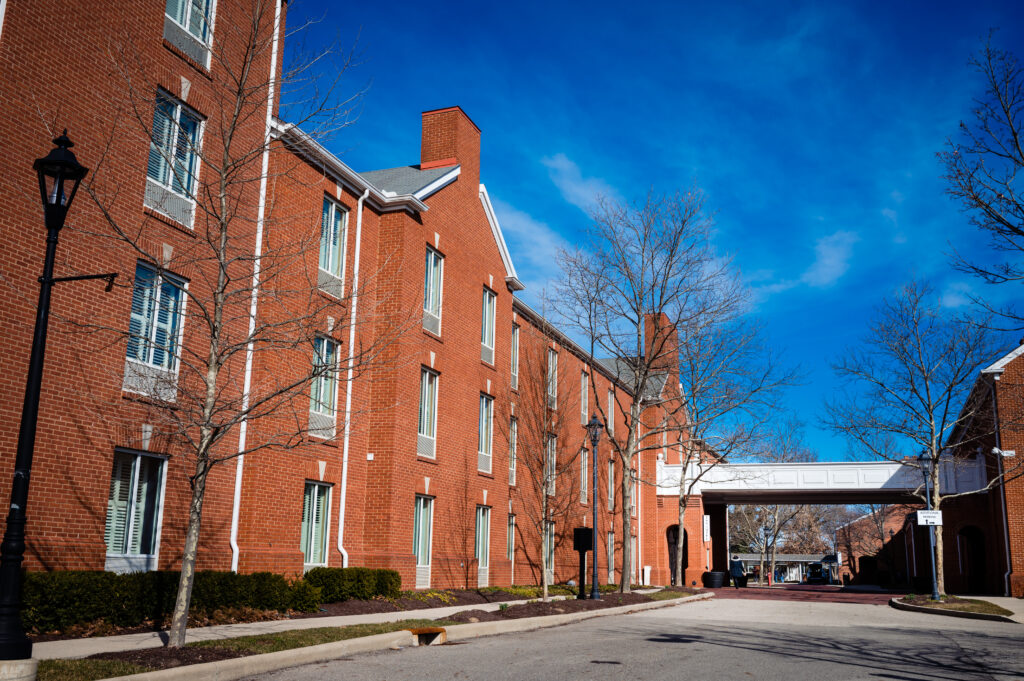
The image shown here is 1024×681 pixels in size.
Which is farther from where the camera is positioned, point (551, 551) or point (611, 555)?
point (611, 555)

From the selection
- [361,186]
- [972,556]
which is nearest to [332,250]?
[361,186]

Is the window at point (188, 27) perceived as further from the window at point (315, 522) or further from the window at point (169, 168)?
the window at point (315, 522)

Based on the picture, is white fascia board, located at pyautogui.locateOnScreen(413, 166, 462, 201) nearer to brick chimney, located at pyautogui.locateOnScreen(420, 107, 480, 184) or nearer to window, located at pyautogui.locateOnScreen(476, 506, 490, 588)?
brick chimney, located at pyautogui.locateOnScreen(420, 107, 480, 184)

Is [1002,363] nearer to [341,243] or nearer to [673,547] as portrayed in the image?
[673,547]

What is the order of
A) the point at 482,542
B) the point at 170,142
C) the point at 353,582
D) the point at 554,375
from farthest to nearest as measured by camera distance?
the point at 554,375, the point at 482,542, the point at 353,582, the point at 170,142

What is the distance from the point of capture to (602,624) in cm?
1855

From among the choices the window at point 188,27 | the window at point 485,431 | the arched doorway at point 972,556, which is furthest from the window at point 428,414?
the arched doorway at point 972,556

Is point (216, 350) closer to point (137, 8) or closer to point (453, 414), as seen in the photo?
point (137, 8)

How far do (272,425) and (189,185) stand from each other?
5343 millimetres

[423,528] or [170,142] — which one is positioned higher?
[170,142]

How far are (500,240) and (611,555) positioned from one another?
59.1 feet

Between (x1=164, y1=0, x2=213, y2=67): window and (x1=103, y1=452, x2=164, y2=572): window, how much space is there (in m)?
8.06

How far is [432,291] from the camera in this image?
81.7 feet

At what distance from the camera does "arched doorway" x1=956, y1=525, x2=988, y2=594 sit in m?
39.2
